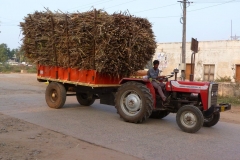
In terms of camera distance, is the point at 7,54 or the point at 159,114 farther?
the point at 7,54

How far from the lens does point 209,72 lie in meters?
25.8

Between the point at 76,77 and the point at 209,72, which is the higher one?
the point at 209,72

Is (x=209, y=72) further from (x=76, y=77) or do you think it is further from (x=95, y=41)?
(x=95, y=41)

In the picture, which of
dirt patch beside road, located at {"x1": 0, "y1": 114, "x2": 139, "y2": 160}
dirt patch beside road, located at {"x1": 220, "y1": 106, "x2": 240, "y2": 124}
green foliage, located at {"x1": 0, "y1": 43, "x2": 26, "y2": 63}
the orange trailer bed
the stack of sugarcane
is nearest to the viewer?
dirt patch beside road, located at {"x1": 0, "y1": 114, "x2": 139, "y2": 160}

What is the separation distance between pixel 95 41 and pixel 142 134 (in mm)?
3440

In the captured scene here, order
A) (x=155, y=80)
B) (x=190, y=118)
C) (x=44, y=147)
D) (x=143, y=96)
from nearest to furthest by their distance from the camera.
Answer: (x=44, y=147) < (x=190, y=118) < (x=143, y=96) < (x=155, y=80)

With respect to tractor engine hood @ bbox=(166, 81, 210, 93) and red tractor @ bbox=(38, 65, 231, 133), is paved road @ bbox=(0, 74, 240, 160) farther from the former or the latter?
tractor engine hood @ bbox=(166, 81, 210, 93)

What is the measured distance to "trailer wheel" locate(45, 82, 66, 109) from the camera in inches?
443

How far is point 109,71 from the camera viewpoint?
388 inches

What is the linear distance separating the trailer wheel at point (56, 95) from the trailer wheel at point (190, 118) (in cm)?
476

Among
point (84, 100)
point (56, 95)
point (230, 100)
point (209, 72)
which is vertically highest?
point (209, 72)

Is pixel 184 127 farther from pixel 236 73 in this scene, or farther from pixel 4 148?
pixel 236 73

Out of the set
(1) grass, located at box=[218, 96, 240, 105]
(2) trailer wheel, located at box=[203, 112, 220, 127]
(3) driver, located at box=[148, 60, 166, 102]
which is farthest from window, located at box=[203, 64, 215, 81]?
(3) driver, located at box=[148, 60, 166, 102]

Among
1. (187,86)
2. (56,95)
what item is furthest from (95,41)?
(187,86)
